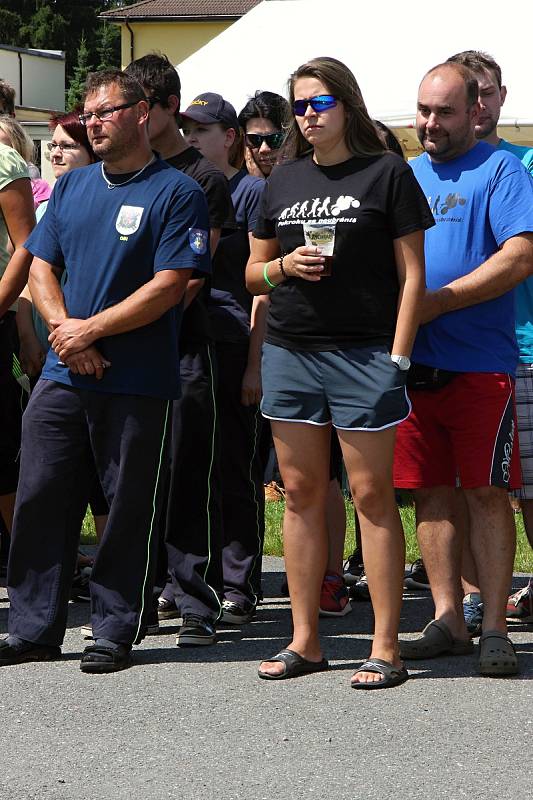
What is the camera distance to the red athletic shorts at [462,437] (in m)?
5.24

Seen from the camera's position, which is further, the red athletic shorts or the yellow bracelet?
the red athletic shorts

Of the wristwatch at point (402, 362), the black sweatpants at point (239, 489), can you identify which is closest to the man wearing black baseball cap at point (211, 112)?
the black sweatpants at point (239, 489)

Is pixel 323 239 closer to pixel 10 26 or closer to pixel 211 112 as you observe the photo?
pixel 211 112

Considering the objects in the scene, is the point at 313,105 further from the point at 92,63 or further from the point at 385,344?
the point at 92,63

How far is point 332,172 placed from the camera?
5.00 metres

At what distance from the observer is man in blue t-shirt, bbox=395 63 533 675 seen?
17.0 feet

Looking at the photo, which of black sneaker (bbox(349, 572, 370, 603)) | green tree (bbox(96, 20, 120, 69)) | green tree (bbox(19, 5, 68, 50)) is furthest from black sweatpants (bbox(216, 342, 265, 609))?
green tree (bbox(19, 5, 68, 50))

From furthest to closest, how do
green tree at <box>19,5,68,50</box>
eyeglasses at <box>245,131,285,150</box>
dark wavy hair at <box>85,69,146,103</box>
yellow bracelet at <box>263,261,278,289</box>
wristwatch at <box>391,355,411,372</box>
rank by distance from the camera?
green tree at <box>19,5,68,50</box> < eyeglasses at <box>245,131,285,150</box> < dark wavy hair at <box>85,69,146,103</box> < yellow bracelet at <box>263,261,278,289</box> < wristwatch at <box>391,355,411,372</box>

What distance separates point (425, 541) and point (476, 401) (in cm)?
62

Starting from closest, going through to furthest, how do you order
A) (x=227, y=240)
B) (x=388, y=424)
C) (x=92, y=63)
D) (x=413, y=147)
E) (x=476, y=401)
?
(x=388, y=424) → (x=476, y=401) → (x=227, y=240) → (x=413, y=147) → (x=92, y=63)

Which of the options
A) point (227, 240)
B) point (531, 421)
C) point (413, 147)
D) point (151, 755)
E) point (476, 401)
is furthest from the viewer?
point (413, 147)

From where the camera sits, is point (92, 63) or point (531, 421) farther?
point (92, 63)

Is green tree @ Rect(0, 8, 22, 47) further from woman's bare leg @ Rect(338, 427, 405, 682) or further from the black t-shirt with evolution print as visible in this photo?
woman's bare leg @ Rect(338, 427, 405, 682)

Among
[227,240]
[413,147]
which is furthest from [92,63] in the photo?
[227,240]
